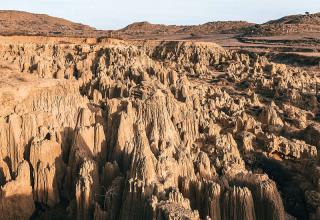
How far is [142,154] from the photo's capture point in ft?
69.4

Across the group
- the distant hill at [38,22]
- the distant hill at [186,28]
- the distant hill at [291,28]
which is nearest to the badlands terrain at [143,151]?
the distant hill at [291,28]

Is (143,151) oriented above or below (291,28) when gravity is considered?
below

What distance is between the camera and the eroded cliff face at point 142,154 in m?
20.2

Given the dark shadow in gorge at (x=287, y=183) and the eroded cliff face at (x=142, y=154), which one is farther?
the dark shadow in gorge at (x=287, y=183)

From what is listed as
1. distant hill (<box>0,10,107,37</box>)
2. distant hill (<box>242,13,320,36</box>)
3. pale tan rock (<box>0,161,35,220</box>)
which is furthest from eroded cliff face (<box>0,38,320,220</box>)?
distant hill (<box>0,10,107,37</box>)

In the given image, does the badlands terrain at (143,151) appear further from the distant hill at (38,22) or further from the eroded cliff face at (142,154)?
the distant hill at (38,22)

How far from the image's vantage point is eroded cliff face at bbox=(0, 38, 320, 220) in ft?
66.2

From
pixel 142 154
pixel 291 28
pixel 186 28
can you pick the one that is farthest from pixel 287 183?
pixel 186 28

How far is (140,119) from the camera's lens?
27.5 meters

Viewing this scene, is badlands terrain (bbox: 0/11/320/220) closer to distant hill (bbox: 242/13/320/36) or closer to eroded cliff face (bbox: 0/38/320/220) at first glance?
eroded cliff face (bbox: 0/38/320/220)

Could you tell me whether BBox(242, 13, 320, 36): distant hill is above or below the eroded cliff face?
above

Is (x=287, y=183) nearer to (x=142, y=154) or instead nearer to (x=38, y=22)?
(x=142, y=154)

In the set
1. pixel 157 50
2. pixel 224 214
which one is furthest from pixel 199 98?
pixel 157 50

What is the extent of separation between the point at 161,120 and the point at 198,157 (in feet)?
14.2
